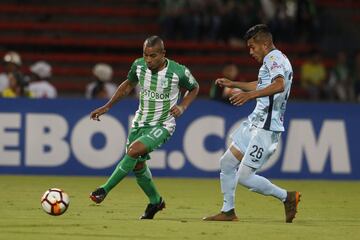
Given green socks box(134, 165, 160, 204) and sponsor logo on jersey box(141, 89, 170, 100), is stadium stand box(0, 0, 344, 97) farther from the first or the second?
green socks box(134, 165, 160, 204)

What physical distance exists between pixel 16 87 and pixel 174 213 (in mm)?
7175

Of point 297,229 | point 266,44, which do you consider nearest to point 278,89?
point 266,44

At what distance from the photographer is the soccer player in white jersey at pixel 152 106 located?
11078mm

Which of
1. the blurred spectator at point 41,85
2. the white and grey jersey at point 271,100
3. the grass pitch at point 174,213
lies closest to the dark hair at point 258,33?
the white and grey jersey at point 271,100

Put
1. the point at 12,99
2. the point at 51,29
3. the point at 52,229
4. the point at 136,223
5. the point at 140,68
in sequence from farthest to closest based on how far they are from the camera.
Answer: the point at 51,29
the point at 12,99
the point at 140,68
the point at 136,223
the point at 52,229

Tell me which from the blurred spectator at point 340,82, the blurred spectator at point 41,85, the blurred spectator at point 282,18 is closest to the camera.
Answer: the blurred spectator at point 41,85

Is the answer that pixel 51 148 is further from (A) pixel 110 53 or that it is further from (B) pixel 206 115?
(A) pixel 110 53

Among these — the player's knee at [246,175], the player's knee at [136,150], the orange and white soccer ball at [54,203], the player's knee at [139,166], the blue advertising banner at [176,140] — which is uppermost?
the player's knee at [136,150]

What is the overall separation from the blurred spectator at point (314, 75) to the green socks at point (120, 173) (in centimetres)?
1190

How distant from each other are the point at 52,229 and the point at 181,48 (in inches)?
552

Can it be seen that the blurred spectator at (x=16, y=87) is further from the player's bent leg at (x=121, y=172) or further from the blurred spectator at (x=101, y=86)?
the player's bent leg at (x=121, y=172)

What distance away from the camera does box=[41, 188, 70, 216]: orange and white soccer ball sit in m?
10.5

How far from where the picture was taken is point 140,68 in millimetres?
11453

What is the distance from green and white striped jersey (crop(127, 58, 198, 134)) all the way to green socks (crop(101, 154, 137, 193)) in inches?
21.7
